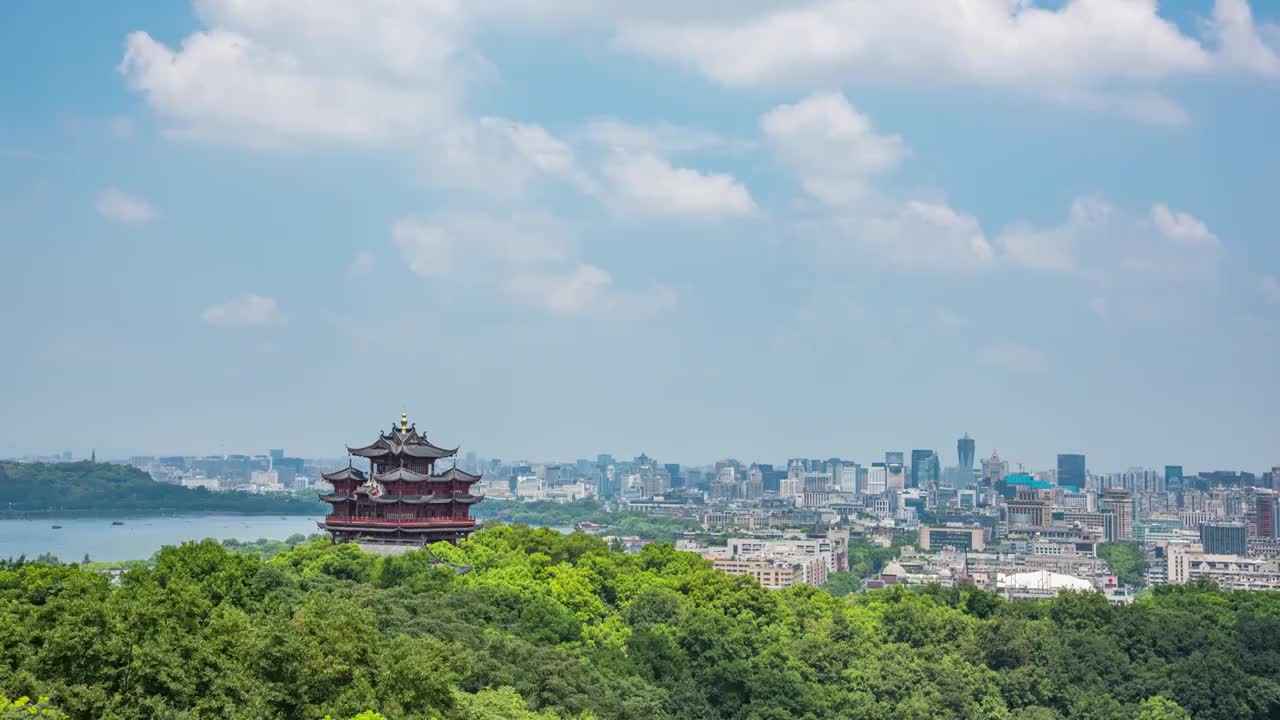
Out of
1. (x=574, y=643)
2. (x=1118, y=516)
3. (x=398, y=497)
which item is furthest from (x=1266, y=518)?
(x=574, y=643)

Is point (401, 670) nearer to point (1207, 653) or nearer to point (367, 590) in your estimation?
point (367, 590)

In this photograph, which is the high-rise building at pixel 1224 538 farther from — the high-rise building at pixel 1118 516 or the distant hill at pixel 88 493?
the distant hill at pixel 88 493

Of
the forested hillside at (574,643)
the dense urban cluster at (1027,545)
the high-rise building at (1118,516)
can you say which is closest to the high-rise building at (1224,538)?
the dense urban cluster at (1027,545)

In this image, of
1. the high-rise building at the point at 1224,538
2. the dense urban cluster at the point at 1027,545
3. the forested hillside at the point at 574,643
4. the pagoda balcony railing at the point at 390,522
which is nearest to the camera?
the forested hillside at the point at 574,643

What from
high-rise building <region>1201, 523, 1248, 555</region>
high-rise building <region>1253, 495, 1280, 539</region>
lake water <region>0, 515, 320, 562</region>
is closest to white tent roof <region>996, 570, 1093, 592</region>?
high-rise building <region>1201, 523, 1248, 555</region>

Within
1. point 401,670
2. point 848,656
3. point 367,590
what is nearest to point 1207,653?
point 848,656

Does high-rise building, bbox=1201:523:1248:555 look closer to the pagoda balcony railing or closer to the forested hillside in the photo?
the forested hillside

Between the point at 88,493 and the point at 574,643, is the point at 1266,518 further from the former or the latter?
the point at 574,643
